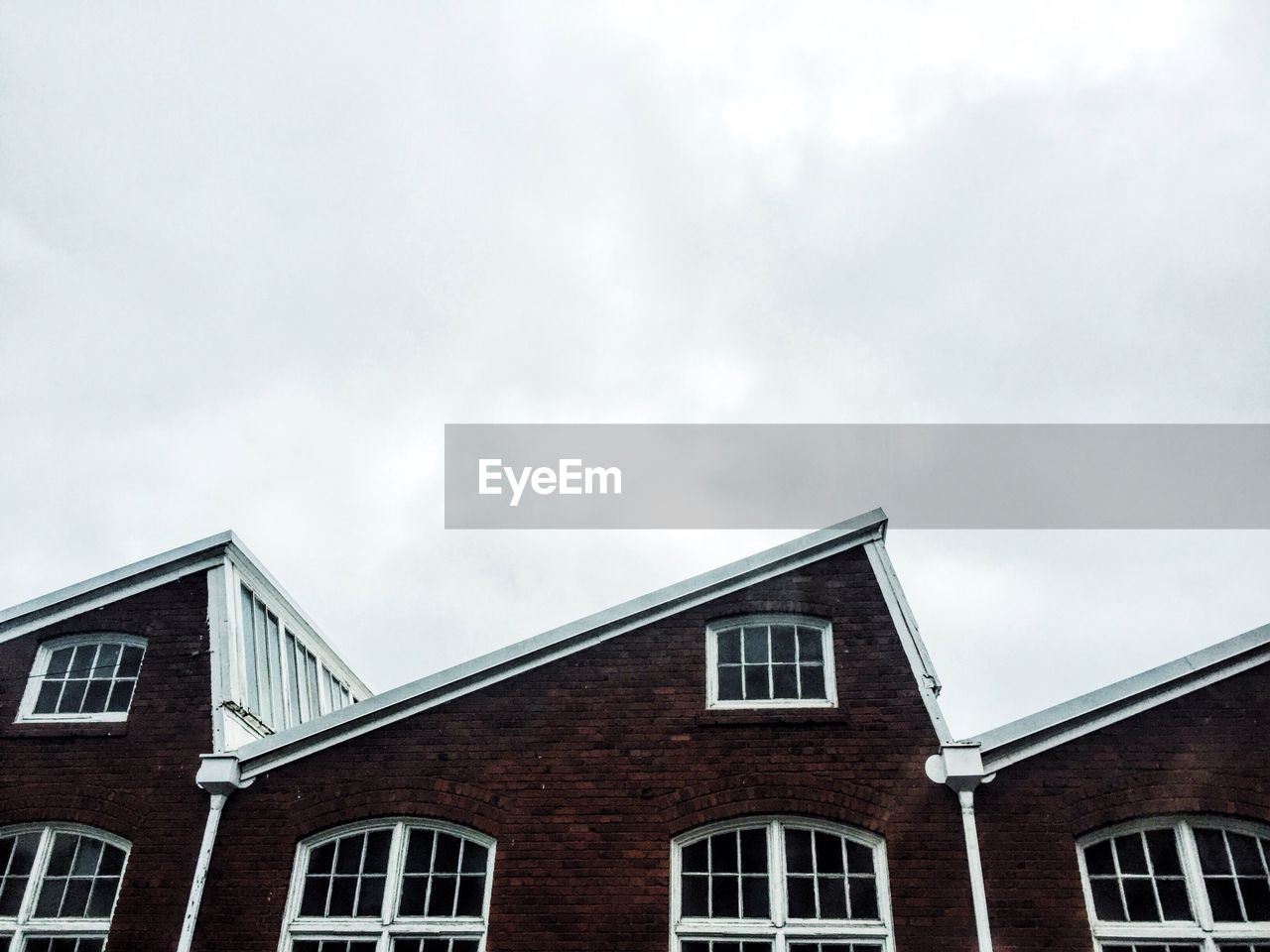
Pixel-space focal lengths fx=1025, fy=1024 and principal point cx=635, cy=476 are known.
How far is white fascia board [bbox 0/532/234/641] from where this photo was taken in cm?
1279

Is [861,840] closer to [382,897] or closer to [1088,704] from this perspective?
[1088,704]

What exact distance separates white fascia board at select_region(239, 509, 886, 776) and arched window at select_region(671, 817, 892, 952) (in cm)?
255

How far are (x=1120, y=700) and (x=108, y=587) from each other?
1190cm

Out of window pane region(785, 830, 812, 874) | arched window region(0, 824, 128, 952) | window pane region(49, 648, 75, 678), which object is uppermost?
window pane region(49, 648, 75, 678)

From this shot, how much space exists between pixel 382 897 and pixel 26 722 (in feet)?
16.6

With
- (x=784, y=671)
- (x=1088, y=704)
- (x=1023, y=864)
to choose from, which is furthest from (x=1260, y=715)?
(x=784, y=671)

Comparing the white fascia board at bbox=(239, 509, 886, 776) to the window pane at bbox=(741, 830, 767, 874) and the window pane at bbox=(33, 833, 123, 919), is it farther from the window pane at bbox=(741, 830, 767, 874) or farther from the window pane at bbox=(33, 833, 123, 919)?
the window pane at bbox=(741, 830, 767, 874)

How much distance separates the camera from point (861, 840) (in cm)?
1026

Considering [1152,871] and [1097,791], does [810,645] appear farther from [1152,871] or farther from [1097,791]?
[1152,871]

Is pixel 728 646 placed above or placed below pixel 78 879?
above

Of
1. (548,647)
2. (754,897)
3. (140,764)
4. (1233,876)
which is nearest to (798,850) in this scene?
(754,897)

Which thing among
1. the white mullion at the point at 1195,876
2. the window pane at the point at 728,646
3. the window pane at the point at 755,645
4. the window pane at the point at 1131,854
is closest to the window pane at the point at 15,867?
the window pane at the point at 728,646

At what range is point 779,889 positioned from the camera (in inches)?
394

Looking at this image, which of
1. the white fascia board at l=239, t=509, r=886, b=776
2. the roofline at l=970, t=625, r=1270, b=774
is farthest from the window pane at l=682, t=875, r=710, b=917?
the roofline at l=970, t=625, r=1270, b=774
